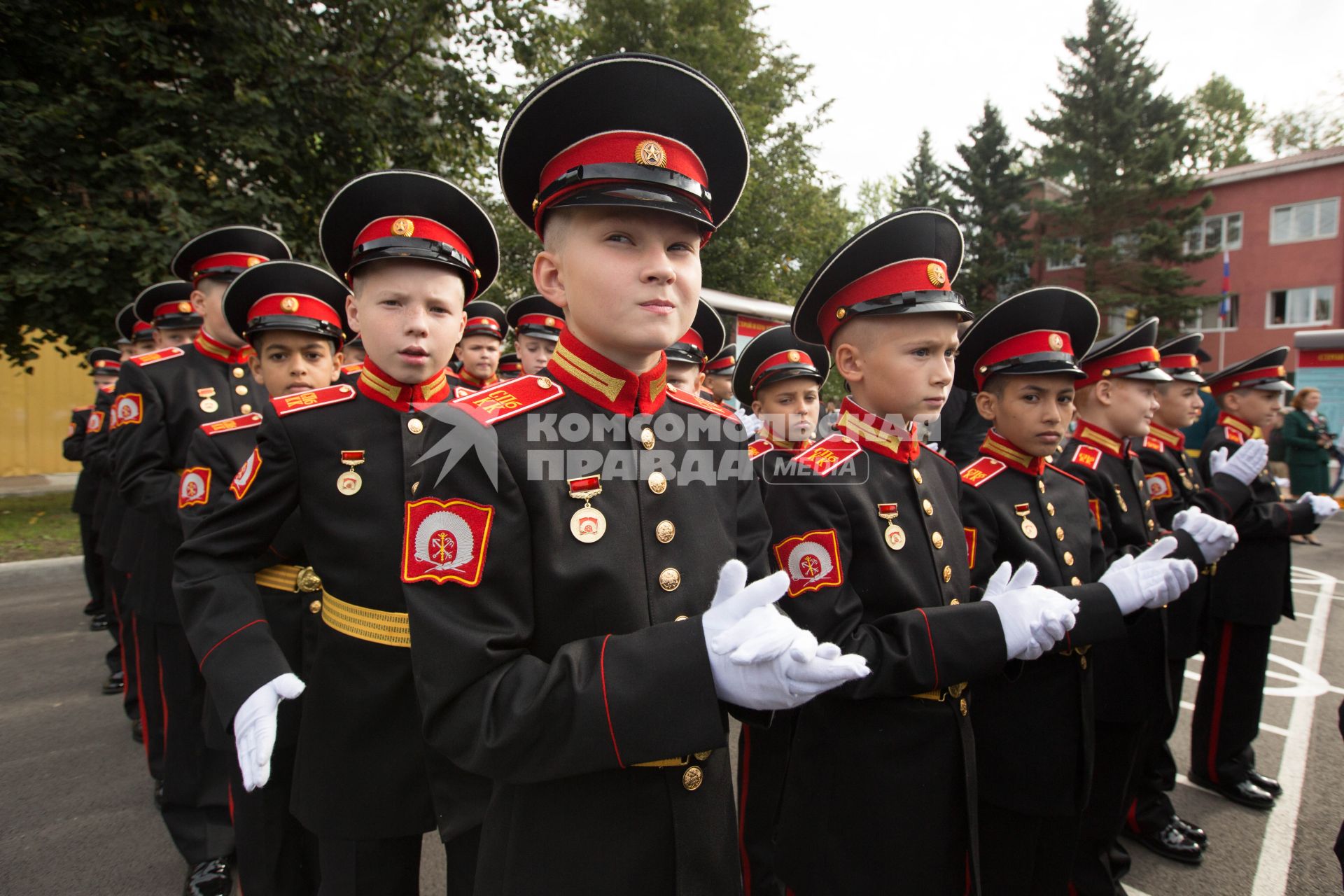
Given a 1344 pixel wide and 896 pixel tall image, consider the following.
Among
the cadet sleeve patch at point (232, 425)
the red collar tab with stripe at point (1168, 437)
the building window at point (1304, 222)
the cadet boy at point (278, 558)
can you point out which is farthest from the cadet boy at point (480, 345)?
the building window at point (1304, 222)

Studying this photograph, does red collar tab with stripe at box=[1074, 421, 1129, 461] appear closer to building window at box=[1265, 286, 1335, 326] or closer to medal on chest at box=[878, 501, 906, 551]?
medal on chest at box=[878, 501, 906, 551]

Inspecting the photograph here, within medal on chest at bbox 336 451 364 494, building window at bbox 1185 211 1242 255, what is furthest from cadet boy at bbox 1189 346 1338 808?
building window at bbox 1185 211 1242 255

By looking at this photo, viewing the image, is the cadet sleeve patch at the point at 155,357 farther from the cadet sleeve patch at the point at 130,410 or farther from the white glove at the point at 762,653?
the white glove at the point at 762,653

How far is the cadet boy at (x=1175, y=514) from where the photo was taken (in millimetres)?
3688

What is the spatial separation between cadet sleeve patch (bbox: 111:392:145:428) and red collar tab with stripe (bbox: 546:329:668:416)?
10.3 ft

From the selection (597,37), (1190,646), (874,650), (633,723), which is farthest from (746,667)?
(597,37)

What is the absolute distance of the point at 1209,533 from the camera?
9.96ft

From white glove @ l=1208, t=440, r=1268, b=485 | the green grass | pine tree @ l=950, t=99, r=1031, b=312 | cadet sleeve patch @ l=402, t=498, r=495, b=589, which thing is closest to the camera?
cadet sleeve patch @ l=402, t=498, r=495, b=589

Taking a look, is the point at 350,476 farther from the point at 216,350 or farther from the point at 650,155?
the point at 216,350

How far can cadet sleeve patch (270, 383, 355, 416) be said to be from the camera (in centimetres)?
237

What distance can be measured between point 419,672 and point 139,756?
4705mm

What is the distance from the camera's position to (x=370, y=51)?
1037cm

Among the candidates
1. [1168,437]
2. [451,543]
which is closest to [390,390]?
[451,543]

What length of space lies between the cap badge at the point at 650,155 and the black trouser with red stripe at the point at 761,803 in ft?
8.09
